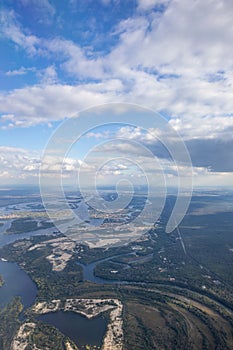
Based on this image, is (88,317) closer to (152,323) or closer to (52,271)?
(152,323)

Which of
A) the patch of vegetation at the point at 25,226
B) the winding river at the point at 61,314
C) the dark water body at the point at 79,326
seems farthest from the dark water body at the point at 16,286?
the patch of vegetation at the point at 25,226

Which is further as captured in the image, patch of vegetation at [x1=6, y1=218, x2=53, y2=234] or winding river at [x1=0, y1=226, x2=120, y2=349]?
patch of vegetation at [x1=6, y1=218, x2=53, y2=234]

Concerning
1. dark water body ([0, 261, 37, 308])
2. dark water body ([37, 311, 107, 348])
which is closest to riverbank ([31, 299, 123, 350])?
dark water body ([37, 311, 107, 348])

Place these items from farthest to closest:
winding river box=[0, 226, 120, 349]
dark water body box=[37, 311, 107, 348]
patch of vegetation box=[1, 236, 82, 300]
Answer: patch of vegetation box=[1, 236, 82, 300]
winding river box=[0, 226, 120, 349]
dark water body box=[37, 311, 107, 348]

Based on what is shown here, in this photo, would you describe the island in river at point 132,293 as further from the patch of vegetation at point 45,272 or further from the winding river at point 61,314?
the winding river at point 61,314

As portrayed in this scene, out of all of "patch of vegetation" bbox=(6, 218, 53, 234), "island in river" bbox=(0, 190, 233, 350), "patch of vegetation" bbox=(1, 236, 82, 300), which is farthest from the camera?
"patch of vegetation" bbox=(6, 218, 53, 234)

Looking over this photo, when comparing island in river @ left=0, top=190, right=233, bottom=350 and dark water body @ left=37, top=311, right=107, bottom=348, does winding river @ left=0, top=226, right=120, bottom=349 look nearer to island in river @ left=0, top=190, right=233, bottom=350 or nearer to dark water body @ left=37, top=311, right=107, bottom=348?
dark water body @ left=37, top=311, right=107, bottom=348

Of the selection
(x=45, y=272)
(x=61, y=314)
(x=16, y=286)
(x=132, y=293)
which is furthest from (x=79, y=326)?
(x=45, y=272)

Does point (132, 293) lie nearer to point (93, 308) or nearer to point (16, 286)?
point (93, 308)
